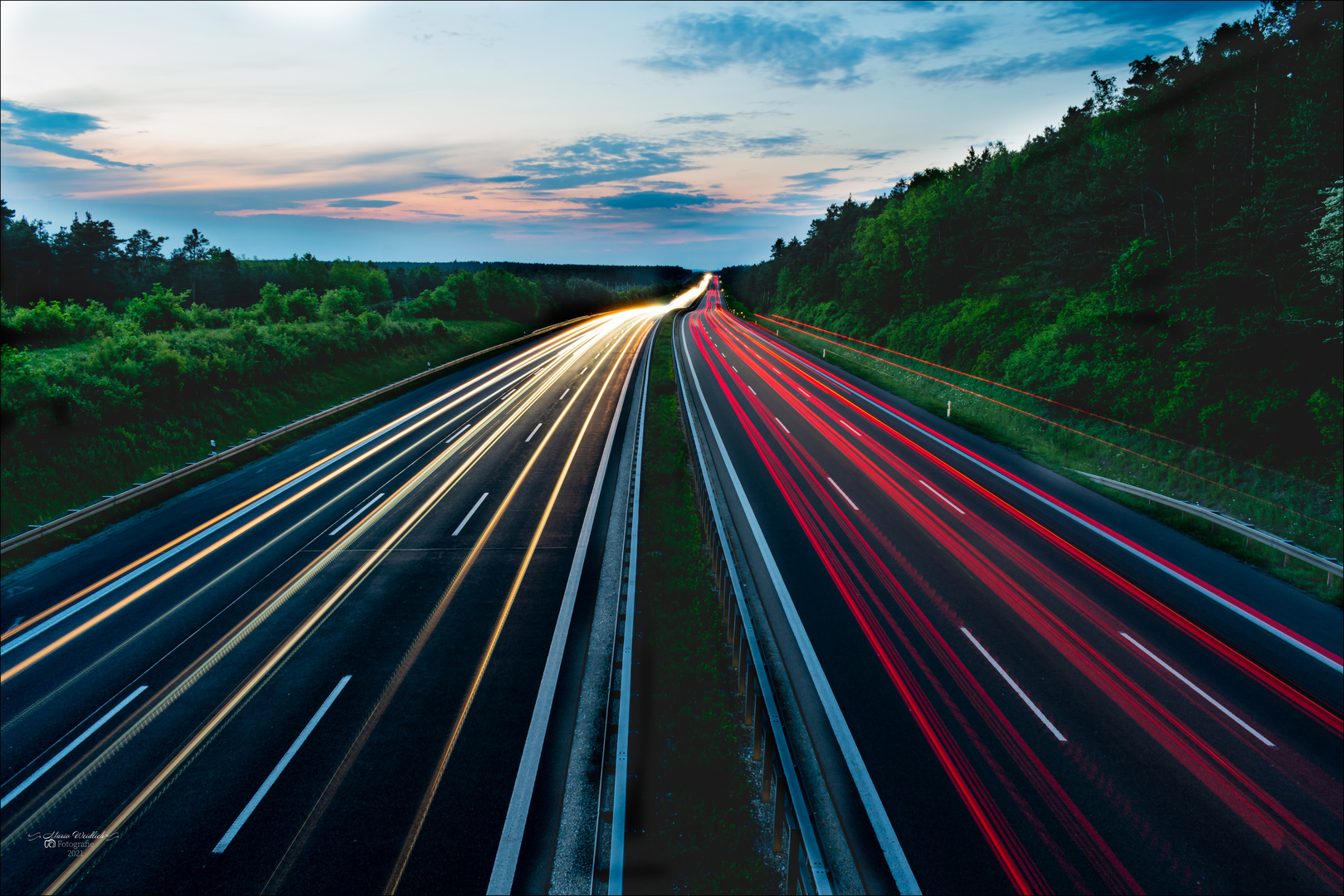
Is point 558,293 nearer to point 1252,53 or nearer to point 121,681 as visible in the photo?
point 1252,53

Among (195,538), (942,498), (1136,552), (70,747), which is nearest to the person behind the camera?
(70,747)

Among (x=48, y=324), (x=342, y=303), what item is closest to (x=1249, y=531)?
(x=48, y=324)

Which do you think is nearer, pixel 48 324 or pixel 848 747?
pixel 848 747

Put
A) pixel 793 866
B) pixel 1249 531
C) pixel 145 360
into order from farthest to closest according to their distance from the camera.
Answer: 1. pixel 145 360
2. pixel 1249 531
3. pixel 793 866

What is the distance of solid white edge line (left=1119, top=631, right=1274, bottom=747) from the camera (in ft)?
27.9

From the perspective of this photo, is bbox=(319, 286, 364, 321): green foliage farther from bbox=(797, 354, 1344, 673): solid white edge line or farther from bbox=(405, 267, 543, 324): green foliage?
bbox=(797, 354, 1344, 673): solid white edge line

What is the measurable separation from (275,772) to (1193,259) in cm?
3839

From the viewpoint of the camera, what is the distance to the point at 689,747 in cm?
799

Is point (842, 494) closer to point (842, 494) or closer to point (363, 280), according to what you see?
point (842, 494)

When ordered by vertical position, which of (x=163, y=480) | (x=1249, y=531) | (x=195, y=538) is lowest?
(x=195, y=538)

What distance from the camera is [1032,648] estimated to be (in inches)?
414

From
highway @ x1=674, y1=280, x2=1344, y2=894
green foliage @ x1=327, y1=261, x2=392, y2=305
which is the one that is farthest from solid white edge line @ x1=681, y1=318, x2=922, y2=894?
green foliage @ x1=327, y1=261, x2=392, y2=305

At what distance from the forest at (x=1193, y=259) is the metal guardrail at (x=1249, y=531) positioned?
553 centimetres

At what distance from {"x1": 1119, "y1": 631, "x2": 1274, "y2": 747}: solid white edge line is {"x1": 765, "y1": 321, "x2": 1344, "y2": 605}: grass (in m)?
5.64
